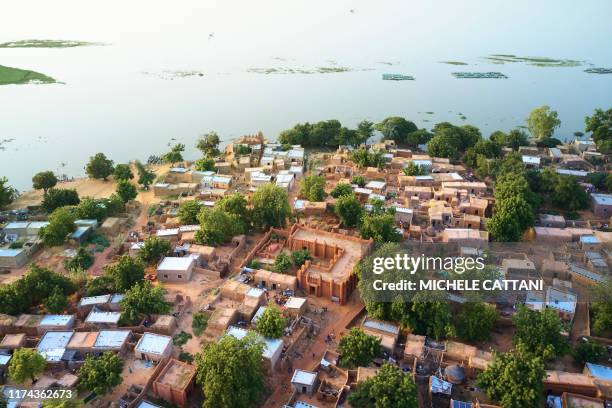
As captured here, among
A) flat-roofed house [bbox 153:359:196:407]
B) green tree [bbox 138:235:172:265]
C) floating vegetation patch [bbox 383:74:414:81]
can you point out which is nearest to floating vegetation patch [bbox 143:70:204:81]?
floating vegetation patch [bbox 383:74:414:81]

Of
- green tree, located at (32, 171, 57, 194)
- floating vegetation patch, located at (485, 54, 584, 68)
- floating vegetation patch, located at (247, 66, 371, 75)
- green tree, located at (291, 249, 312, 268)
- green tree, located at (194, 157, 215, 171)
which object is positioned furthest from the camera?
floating vegetation patch, located at (485, 54, 584, 68)

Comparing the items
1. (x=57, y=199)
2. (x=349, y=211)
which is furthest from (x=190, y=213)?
(x=57, y=199)

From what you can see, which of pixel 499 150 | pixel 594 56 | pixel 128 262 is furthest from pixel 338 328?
pixel 594 56

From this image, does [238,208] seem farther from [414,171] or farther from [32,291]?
[414,171]

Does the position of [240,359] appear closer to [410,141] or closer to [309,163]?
[309,163]

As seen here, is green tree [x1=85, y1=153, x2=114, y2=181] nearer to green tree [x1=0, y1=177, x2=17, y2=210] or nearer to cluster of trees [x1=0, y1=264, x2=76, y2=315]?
green tree [x1=0, y1=177, x2=17, y2=210]
